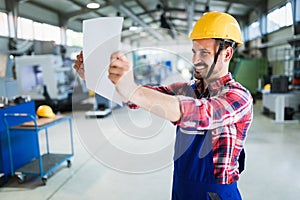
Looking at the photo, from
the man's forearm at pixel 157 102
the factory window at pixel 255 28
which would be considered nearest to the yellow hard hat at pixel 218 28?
the man's forearm at pixel 157 102

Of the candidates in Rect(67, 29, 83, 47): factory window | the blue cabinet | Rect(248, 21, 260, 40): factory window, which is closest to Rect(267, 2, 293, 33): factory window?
Rect(67, 29, 83, 47): factory window

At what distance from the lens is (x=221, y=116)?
0.59 metres

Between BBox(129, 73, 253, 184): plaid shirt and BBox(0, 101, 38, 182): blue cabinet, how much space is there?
2.45m

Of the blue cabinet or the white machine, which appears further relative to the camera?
the white machine

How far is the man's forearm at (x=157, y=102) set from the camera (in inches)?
19.4

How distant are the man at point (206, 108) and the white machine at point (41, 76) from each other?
18.9 feet

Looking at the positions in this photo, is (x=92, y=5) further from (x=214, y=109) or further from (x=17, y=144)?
(x=17, y=144)

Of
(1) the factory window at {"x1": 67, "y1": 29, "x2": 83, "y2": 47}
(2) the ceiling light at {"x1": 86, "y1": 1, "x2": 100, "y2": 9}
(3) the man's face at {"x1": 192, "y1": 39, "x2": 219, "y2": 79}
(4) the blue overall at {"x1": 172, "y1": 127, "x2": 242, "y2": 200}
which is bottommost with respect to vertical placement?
(4) the blue overall at {"x1": 172, "y1": 127, "x2": 242, "y2": 200}

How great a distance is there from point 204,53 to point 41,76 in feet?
21.8

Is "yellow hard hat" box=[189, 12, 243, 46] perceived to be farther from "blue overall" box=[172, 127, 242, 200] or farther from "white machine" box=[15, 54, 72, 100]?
"white machine" box=[15, 54, 72, 100]

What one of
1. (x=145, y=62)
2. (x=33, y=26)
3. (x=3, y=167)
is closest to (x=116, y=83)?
(x=145, y=62)

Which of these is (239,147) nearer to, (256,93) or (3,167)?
(3,167)

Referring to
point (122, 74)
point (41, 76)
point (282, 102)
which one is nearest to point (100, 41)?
point (122, 74)

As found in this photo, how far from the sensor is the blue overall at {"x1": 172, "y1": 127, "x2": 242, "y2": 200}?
0.78m
